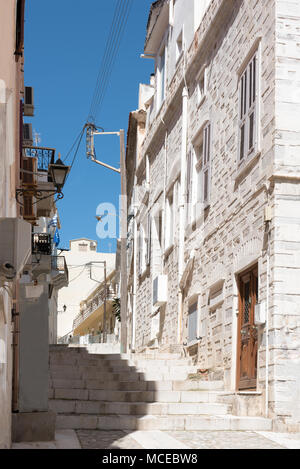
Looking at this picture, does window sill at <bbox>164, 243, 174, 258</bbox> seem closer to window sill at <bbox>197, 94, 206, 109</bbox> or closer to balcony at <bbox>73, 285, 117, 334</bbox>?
window sill at <bbox>197, 94, 206, 109</bbox>

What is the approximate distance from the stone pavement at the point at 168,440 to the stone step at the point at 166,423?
20 cm

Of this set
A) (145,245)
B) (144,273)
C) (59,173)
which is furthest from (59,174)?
(145,245)

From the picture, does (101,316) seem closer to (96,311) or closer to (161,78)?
(96,311)

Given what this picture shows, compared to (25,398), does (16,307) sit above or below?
above

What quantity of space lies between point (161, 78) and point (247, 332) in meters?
12.6

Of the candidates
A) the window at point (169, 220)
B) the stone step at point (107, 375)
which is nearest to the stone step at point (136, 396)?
the stone step at point (107, 375)

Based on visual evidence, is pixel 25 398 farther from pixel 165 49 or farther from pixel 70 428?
pixel 165 49

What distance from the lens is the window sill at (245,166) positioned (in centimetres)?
1052

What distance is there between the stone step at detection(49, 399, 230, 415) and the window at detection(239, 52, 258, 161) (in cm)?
383

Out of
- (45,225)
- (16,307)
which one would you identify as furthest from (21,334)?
(45,225)

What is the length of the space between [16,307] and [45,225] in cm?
2747

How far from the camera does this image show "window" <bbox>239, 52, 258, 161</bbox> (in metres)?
10.8

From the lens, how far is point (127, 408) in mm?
9664

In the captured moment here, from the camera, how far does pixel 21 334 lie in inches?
299
